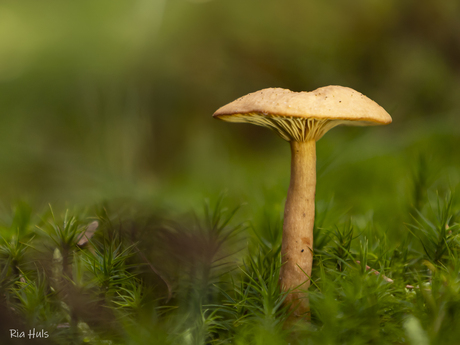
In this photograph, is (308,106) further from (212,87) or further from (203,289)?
(212,87)

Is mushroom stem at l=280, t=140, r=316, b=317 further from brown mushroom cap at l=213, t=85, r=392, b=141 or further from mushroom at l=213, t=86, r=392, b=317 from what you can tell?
brown mushroom cap at l=213, t=85, r=392, b=141

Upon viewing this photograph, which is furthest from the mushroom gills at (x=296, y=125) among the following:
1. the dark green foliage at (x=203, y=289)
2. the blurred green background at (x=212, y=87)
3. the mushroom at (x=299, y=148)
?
the blurred green background at (x=212, y=87)

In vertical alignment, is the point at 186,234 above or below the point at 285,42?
below

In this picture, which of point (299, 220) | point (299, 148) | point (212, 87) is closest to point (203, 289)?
point (299, 220)

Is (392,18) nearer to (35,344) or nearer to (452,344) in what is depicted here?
(452,344)

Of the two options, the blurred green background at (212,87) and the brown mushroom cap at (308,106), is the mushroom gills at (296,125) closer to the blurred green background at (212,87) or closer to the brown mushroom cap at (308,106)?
the brown mushroom cap at (308,106)

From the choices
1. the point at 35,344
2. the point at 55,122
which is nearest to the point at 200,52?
the point at 55,122
